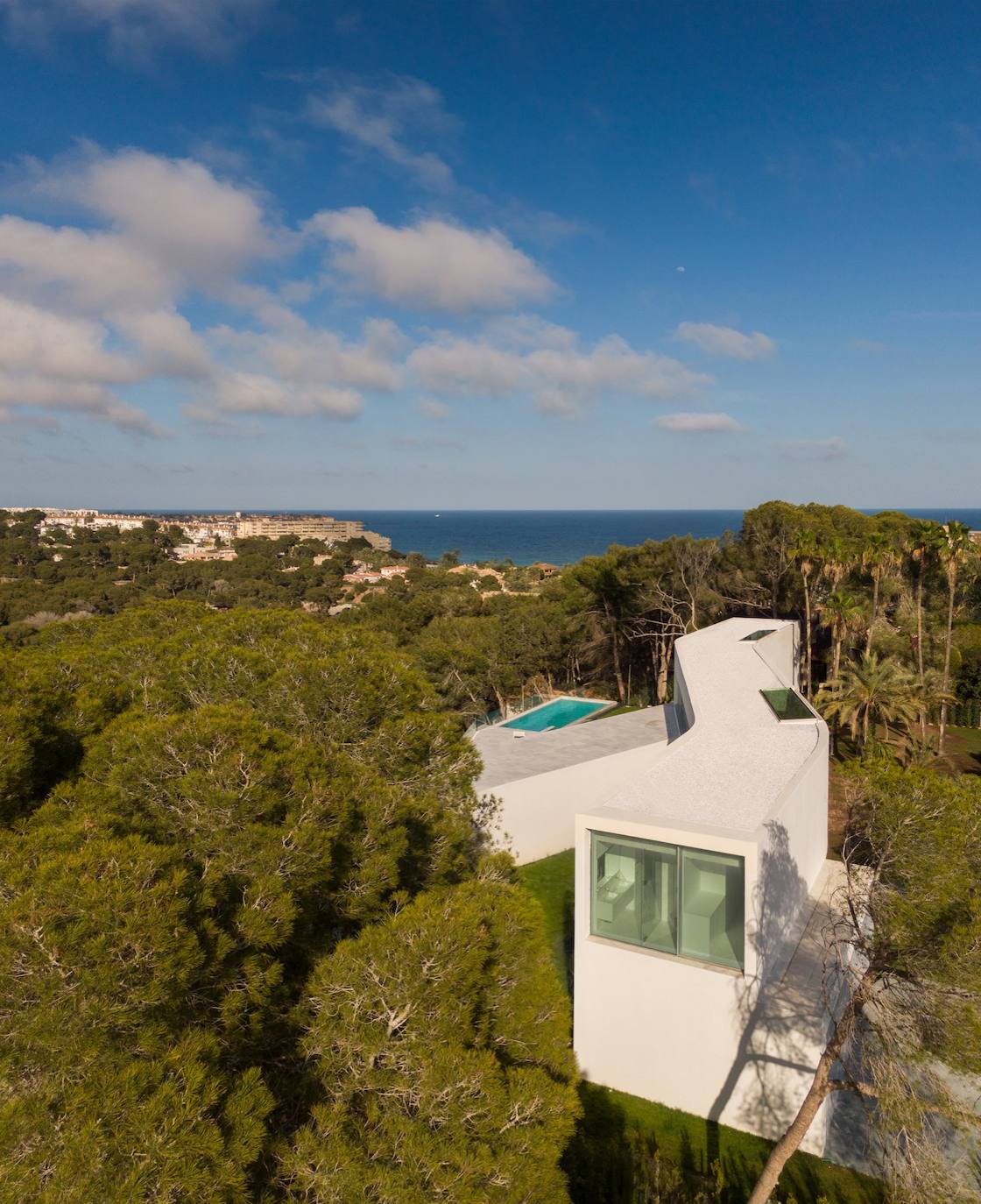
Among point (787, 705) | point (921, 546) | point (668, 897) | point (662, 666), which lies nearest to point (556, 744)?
point (787, 705)

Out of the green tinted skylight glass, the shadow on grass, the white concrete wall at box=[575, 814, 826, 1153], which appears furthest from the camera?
the green tinted skylight glass

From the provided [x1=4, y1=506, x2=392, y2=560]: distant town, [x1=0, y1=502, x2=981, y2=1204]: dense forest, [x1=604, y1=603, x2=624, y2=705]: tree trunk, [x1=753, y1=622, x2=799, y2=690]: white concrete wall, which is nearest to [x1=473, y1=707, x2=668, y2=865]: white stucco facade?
[x1=0, y1=502, x2=981, y2=1204]: dense forest

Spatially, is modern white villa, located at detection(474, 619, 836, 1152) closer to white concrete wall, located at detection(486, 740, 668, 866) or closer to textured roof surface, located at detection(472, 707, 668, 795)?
white concrete wall, located at detection(486, 740, 668, 866)

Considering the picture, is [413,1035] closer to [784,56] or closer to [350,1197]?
[350,1197]

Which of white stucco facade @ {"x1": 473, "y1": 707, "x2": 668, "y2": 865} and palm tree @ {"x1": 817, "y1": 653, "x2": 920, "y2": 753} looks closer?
white stucco facade @ {"x1": 473, "y1": 707, "x2": 668, "y2": 865}

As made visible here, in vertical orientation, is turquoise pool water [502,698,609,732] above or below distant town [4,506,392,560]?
below

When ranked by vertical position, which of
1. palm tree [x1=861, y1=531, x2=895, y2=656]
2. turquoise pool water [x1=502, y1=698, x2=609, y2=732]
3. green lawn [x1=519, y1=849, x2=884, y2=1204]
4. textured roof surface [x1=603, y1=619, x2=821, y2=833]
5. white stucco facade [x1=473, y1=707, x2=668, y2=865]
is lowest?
green lawn [x1=519, y1=849, x2=884, y2=1204]

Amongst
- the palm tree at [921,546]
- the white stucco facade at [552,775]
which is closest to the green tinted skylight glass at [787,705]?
the white stucco facade at [552,775]
